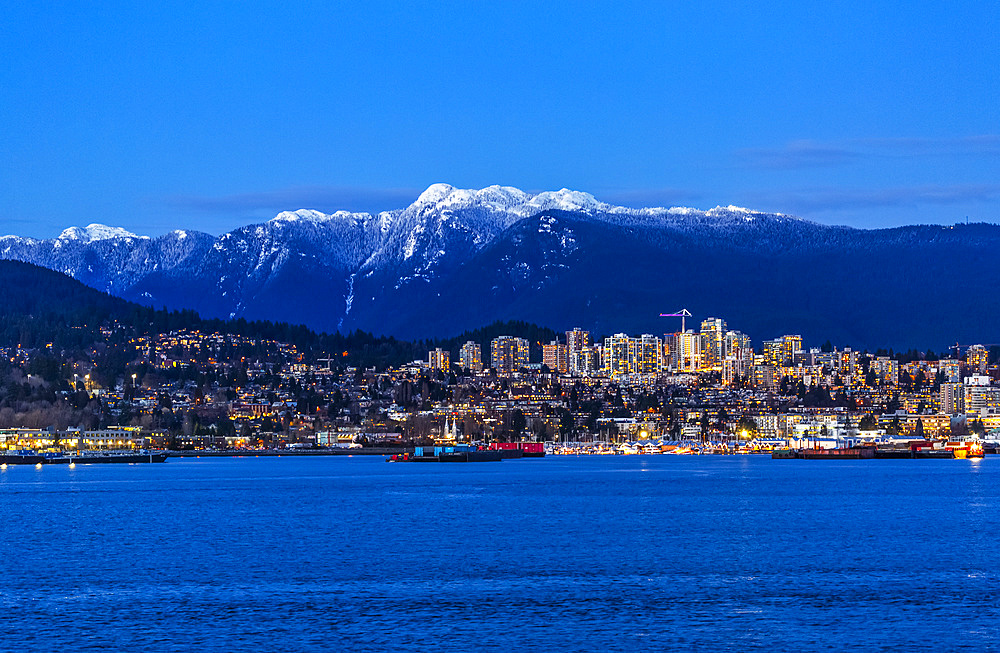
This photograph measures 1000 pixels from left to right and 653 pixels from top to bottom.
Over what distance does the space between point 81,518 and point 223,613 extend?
1372 inches

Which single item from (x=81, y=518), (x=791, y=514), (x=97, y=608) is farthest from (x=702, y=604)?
(x=81, y=518)

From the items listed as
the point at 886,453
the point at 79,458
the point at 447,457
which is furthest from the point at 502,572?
the point at 886,453

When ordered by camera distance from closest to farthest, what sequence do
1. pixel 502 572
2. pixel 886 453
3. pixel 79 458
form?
pixel 502 572
pixel 79 458
pixel 886 453

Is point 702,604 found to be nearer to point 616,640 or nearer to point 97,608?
point 616,640

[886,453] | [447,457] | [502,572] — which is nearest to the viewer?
[502,572]

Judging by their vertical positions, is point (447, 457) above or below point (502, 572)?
above

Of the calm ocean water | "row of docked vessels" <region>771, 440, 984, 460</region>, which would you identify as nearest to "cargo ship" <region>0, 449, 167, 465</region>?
"row of docked vessels" <region>771, 440, 984, 460</region>

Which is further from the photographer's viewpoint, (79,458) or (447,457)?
(447,457)

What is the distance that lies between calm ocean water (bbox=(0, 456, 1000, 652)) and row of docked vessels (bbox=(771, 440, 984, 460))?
310 ft

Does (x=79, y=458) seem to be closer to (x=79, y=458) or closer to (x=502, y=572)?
(x=79, y=458)

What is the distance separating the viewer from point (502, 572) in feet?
169

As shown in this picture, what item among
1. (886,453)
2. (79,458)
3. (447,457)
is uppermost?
(79,458)

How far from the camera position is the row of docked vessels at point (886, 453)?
610 feet

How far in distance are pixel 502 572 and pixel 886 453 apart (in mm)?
Result: 142437
